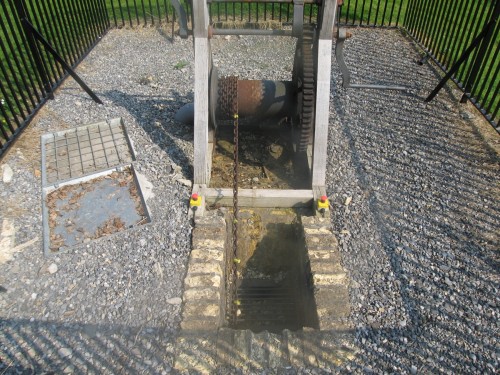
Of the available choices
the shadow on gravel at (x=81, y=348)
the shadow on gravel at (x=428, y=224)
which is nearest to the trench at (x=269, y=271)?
the shadow on gravel at (x=428, y=224)

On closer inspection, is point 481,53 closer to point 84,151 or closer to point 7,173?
point 84,151

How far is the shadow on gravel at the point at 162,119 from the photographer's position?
498 cm

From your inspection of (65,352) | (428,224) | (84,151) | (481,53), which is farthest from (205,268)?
(481,53)

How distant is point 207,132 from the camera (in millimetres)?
4395

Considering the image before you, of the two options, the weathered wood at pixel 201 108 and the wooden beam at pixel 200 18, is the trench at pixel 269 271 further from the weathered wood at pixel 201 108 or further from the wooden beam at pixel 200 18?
the wooden beam at pixel 200 18

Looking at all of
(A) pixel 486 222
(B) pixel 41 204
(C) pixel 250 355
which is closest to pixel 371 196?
(A) pixel 486 222

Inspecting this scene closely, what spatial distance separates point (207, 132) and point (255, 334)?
2.26 m

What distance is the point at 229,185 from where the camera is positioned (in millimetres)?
4785

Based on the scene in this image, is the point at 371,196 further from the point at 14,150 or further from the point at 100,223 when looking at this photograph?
the point at 14,150

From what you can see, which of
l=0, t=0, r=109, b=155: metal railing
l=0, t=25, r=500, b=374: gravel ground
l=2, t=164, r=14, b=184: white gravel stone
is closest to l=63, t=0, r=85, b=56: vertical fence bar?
l=0, t=0, r=109, b=155: metal railing

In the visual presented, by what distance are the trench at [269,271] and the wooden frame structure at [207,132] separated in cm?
17

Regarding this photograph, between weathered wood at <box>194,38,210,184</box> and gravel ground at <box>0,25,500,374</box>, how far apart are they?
324 mm

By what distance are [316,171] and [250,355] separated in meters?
2.24

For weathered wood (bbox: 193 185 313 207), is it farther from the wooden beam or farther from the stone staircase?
the wooden beam
